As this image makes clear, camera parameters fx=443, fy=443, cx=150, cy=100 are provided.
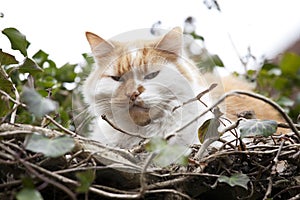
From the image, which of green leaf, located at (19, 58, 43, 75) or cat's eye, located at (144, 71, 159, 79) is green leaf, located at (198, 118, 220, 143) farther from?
cat's eye, located at (144, 71, 159, 79)

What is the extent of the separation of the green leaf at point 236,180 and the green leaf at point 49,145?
0.94ft

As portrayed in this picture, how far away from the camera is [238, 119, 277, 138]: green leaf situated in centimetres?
80

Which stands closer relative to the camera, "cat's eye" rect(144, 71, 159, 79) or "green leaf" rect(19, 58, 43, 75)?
"green leaf" rect(19, 58, 43, 75)

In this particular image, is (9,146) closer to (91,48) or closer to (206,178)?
(206,178)

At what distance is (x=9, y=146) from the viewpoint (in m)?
0.71

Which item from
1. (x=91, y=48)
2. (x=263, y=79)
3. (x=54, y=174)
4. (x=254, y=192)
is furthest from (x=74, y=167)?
(x=263, y=79)

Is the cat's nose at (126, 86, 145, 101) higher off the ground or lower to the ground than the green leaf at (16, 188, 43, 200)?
lower

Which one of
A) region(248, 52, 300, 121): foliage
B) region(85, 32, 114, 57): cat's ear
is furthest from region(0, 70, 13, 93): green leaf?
region(248, 52, 300, 121): foliage

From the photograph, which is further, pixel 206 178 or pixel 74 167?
pixel 206 178

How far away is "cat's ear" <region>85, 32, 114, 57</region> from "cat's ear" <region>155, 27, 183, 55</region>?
17 cm

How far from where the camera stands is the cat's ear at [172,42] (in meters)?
1.45

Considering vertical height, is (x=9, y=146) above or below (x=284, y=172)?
above

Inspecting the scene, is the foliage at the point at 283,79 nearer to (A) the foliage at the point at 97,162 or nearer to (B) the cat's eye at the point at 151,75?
(B) the cat's eye at the point at 151,75

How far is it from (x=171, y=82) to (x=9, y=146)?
0.80 metres
